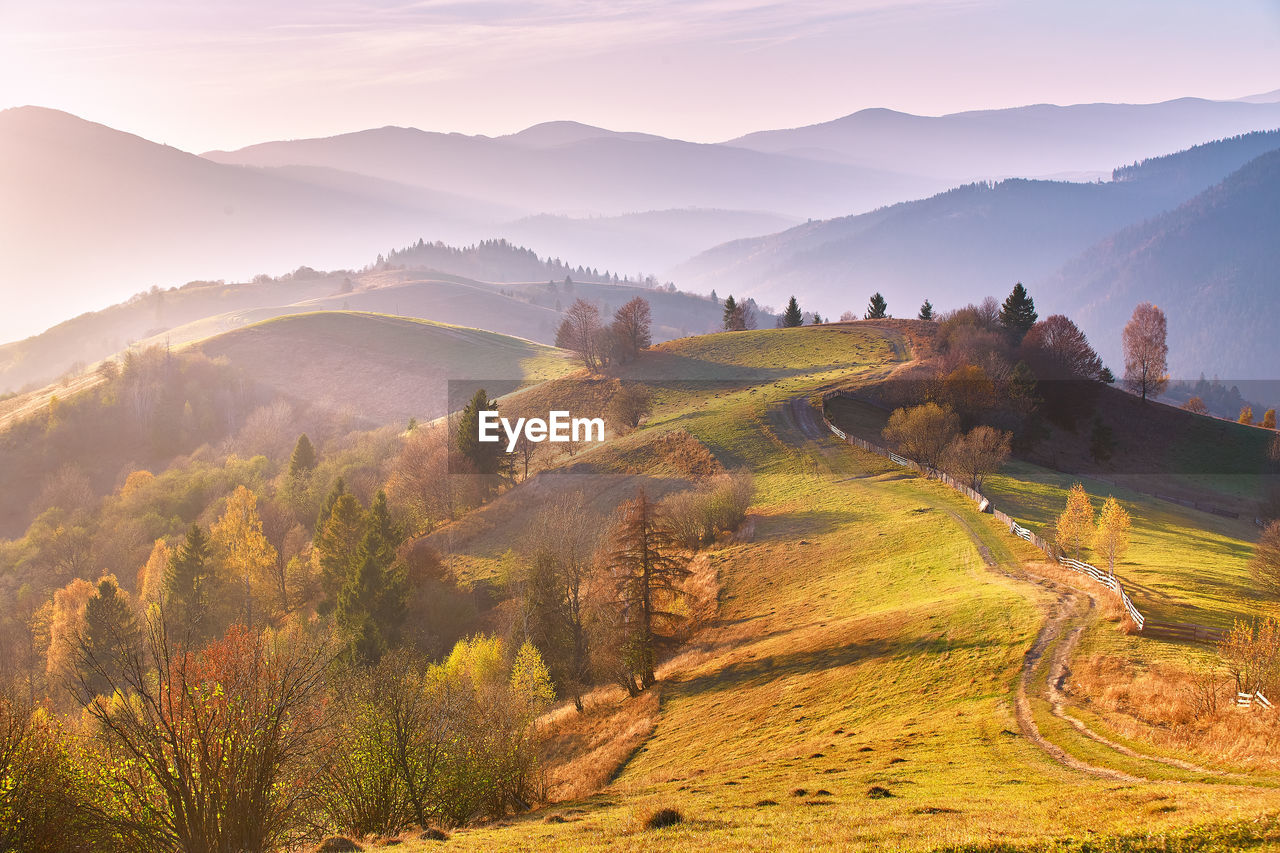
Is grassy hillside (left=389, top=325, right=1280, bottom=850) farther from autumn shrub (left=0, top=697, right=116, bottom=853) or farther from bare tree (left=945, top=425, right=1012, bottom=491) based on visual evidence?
autumn shrub (left=0, top=697, right=116, bottom=853)

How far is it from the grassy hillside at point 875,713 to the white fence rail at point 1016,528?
1.11 meters

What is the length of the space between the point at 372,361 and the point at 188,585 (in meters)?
101

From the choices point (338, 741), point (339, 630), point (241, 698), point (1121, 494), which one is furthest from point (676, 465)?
point (241, 698)

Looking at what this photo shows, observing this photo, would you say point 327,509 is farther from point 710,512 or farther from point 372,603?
point 710,512

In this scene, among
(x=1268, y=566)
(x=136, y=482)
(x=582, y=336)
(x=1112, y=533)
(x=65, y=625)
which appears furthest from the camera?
(x=582, y=336)

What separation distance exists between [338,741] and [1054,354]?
113 meters

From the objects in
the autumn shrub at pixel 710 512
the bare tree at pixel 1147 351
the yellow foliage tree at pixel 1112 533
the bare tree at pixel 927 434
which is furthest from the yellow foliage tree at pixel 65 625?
the bare tree at pixel 1147 351

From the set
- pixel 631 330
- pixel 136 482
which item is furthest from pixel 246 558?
pixel 631 330

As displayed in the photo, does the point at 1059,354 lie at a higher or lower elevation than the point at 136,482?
higher

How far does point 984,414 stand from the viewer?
90.7 meters

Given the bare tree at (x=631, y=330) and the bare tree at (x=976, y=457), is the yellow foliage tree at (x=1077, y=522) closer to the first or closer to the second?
the bare tree at (x=976, y=457)

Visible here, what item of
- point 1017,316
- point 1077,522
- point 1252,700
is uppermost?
point 1017,316

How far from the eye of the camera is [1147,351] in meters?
110

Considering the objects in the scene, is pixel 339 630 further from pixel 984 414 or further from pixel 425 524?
pixel 984 414
